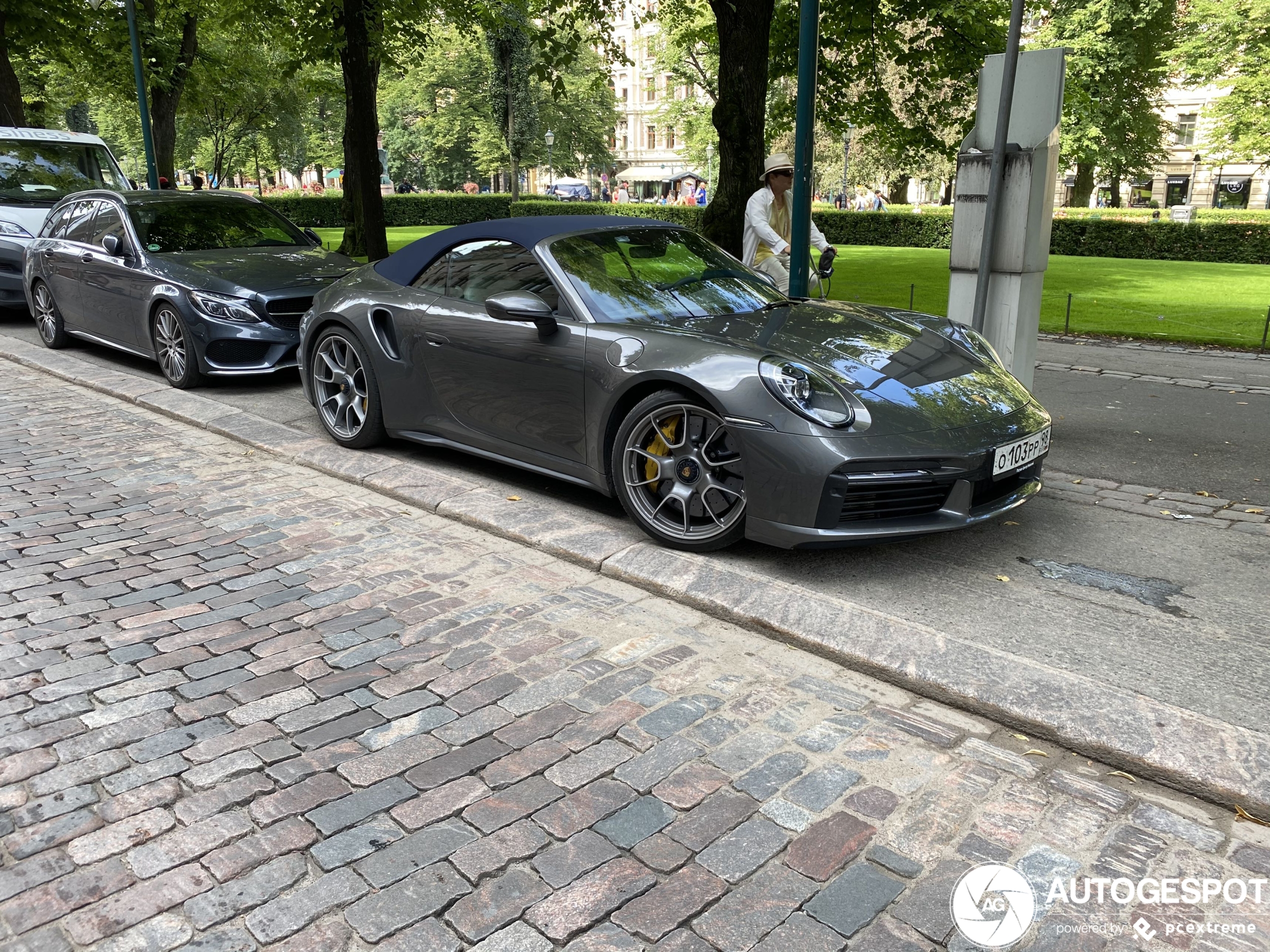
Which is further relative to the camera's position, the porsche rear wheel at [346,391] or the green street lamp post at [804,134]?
the green street lamp post at [804,134]

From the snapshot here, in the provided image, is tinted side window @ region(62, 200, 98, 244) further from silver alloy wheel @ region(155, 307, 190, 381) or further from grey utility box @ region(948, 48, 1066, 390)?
grey utility box @ region(948, 48, 1066, 390)

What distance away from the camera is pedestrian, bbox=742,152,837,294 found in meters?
7.77

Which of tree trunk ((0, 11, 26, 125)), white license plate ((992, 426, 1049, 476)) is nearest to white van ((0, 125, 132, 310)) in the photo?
tree trunk ((0, 11, 26, 125))

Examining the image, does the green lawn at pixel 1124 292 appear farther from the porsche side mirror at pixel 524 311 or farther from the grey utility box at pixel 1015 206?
the porsche side mirror at pixel 524 311

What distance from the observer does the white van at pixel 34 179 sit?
11.8m

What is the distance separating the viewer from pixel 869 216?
108ft

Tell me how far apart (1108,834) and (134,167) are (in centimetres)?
8188

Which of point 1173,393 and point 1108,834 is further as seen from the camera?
point 1173,393

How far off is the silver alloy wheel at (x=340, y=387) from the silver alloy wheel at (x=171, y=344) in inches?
85.3

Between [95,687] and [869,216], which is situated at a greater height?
[869,216]

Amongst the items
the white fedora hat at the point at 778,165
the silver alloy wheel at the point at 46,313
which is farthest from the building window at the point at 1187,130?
the silver alloy wheel at the point at 46,313

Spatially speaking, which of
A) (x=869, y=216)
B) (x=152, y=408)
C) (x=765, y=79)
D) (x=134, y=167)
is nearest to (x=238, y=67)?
(x=869, y=216)

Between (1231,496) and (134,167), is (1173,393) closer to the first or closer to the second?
(1231,496)

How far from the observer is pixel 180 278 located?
26.2 feet
